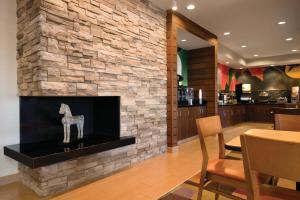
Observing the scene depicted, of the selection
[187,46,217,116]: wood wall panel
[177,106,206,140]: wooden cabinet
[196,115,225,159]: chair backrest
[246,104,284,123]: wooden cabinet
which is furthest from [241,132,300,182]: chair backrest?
[246,104,284,123]: wooden cabinet

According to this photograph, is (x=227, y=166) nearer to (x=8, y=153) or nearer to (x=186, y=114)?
(x=8, y=153)

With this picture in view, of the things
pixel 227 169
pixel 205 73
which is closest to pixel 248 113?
pixel 205 73

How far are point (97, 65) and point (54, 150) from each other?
3.89 feet

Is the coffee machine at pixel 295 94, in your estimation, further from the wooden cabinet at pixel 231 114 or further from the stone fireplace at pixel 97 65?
the stone fireplace at pixel 97 65

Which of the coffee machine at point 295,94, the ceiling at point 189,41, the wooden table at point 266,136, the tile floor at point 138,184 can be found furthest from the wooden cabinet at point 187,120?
the coffee machine at point 295,94

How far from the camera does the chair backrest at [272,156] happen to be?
88 cm

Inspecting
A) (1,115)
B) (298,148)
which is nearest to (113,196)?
(1,115)

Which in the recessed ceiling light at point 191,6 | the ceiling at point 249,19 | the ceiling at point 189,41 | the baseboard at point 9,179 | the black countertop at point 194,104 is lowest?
the baseboard at point 9,179

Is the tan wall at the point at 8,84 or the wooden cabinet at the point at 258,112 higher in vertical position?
the tan wall at the point at 8,84

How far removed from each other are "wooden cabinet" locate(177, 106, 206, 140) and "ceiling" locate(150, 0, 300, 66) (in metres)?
2.08

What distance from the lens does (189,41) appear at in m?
5.60

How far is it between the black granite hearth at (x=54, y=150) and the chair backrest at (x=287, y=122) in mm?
1908

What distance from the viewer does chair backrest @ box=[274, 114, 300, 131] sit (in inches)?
83.4

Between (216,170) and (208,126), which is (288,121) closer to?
(208,126)
